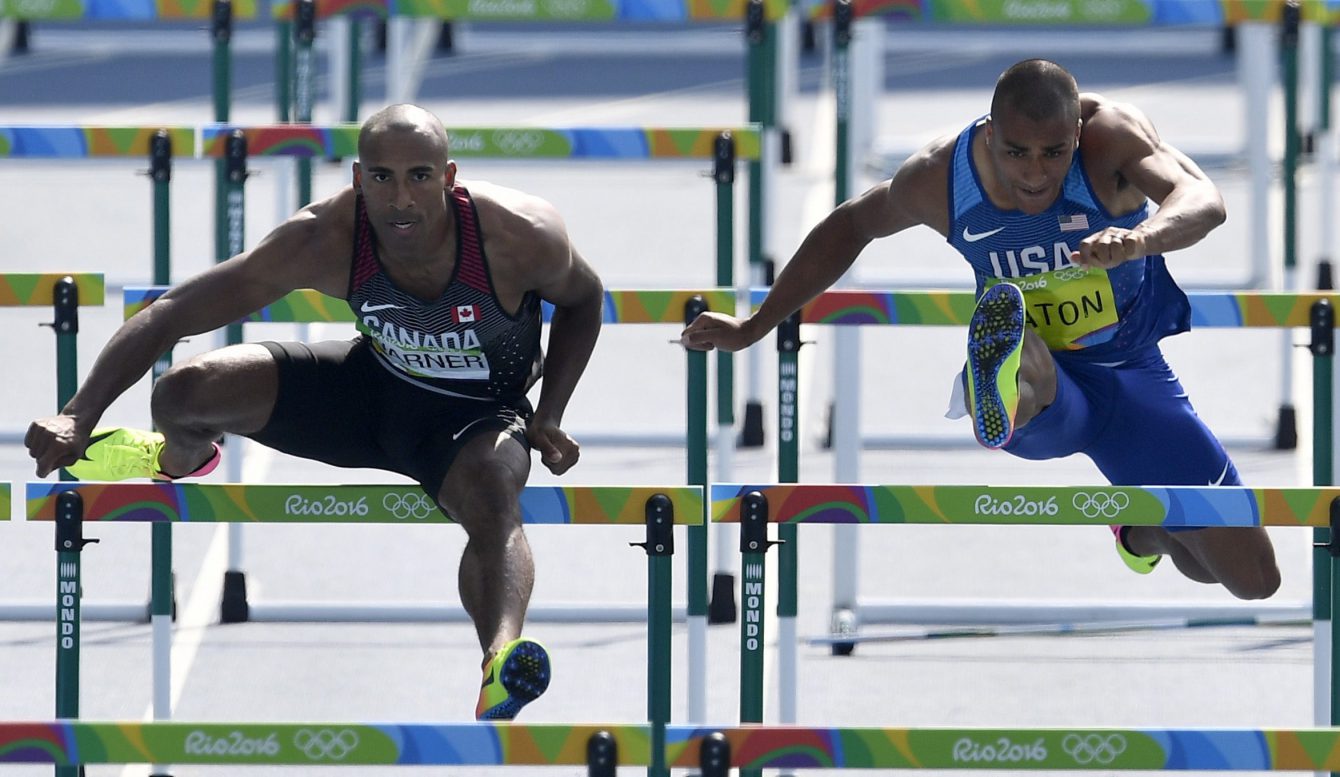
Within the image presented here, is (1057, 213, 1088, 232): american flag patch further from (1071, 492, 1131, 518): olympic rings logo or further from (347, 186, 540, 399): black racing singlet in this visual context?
(347, 186, 540, 399): black racing singlet

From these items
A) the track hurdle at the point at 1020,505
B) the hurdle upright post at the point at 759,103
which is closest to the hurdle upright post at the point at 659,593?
the track hurdle at the point at 1020,505

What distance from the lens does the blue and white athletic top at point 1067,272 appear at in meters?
4.63

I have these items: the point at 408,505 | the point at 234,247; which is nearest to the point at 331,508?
the point at 408,505

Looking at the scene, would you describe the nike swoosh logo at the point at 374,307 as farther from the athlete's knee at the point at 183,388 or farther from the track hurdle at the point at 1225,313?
the track hurdle at the point at 1225,313

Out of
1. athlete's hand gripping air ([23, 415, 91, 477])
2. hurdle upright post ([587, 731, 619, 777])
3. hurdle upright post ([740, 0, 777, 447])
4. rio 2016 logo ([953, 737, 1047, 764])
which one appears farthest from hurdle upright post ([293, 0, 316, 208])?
rio 2016 logo ([953, 737, 1047, 764])

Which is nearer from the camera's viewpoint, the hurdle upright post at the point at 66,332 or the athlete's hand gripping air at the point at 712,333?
the athlete's hand gripping air at the point at 712,333

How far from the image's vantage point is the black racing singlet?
180 inches

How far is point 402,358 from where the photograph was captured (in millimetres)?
4742

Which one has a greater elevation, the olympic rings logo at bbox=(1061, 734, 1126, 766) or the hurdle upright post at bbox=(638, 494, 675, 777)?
the hurdle upright post at bbox=(638, 494, 675, 777)

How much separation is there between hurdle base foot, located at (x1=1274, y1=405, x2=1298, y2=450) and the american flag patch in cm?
299

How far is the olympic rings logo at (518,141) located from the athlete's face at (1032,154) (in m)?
1.45

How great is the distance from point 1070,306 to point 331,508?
1.72m

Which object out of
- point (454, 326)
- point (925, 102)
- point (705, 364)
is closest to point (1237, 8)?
point (705, 364)

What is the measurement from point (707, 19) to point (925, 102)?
497 centimetres
